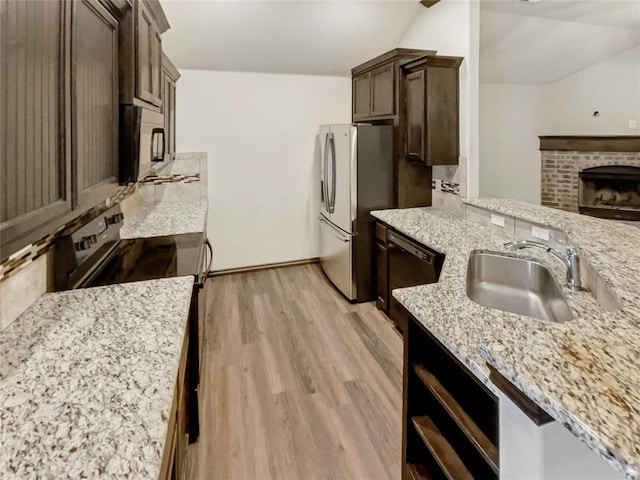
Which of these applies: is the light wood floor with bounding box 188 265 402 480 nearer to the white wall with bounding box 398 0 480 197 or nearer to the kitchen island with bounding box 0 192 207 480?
the kitchen island with bounding box 0 192 207 480

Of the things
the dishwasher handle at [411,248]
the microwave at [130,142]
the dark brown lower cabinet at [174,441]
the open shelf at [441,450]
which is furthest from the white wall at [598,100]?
the dark brown lower cabinet at [174,441]

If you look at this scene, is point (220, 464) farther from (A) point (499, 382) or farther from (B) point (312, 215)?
(B) point (312, 215)

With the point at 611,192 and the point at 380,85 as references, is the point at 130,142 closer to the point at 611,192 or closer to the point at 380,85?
the point at 380,85

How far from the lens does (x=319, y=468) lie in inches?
70.6

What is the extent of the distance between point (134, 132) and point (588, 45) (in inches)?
223

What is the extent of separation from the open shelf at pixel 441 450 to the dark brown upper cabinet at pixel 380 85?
2714 millimetres

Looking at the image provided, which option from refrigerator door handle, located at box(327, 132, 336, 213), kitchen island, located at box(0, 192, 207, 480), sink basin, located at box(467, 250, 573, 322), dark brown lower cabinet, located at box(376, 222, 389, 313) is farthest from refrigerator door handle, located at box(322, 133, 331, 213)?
Answer: kitchen island, located at box(0, 192, 207, 480)

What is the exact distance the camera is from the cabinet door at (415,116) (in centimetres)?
307

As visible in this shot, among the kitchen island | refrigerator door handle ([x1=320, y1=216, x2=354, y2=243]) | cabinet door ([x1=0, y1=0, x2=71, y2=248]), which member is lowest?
the kitchen island

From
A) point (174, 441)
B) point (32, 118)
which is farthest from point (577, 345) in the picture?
point (32, 118)

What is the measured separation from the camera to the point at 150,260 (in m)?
1.99

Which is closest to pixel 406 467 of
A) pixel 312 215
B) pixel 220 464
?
pixel 220 464

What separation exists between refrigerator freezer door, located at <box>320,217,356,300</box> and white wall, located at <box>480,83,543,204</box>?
302 cm

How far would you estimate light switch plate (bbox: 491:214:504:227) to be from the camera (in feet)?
8.78
